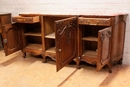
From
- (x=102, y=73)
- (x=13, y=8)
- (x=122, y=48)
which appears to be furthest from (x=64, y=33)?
(x=13, y=8)

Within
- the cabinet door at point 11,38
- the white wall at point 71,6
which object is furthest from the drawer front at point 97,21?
the cabinet door at point 11,38

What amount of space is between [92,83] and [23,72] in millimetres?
1132

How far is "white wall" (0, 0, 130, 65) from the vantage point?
8.84ft

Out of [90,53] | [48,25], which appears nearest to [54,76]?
[90,53]

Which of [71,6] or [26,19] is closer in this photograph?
[26,19]

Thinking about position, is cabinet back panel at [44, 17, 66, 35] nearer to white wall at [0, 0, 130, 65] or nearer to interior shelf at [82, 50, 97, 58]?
white wall at [0, 0, 130, 65]

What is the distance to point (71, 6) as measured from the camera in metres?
3.04

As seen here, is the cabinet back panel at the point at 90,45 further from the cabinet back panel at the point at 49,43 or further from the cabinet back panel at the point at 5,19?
the cabinet back panel at the point at 5,19

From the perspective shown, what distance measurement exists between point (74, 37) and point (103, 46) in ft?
1.79

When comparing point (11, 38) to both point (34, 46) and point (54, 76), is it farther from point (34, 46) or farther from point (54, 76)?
point (54, 76)

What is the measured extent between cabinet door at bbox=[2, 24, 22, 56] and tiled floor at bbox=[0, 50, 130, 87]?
30 centimetres

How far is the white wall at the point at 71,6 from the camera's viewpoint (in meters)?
2.69

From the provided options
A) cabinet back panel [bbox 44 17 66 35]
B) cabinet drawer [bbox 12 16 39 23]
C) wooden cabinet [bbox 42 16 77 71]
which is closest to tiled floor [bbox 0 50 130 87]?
wooden cabinet [bbox 42 16 77 71]

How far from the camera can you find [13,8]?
3.62 m
